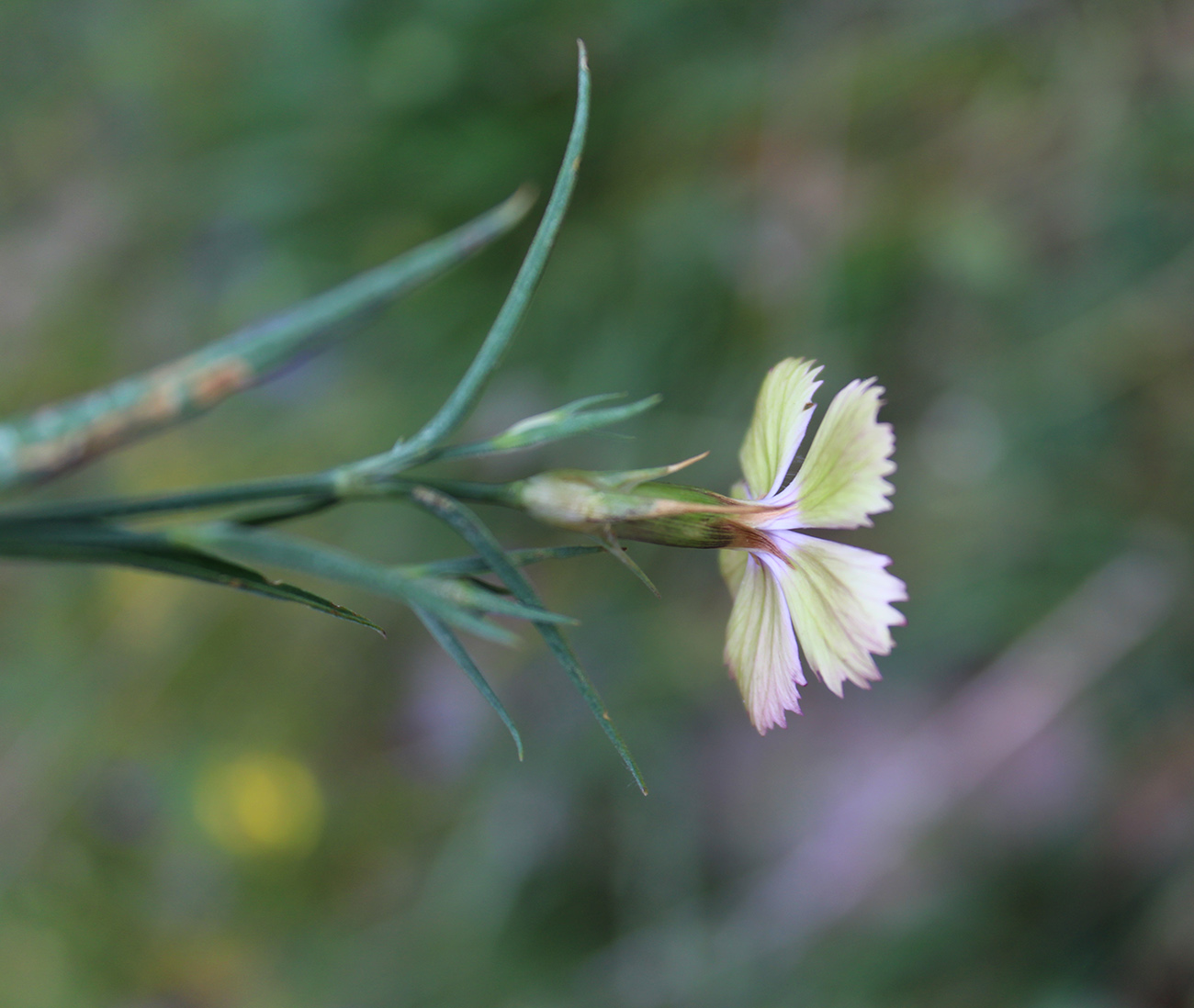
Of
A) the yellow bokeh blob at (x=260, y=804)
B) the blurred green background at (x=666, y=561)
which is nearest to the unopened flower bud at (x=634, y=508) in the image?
the blurred green background at (x=666, y=561)

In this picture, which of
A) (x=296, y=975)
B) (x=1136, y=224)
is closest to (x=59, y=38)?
(x=296, y=975)

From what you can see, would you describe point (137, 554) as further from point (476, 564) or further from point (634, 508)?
point (634, 508)

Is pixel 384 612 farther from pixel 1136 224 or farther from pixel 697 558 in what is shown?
pixel 1136 224

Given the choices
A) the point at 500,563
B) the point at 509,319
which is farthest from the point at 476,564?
the point at 509,319

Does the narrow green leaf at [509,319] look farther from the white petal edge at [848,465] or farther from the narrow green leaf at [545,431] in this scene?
the white petal edge at [848,465]

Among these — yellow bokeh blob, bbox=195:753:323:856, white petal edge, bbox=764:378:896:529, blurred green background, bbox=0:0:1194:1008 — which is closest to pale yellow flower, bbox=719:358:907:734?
white petal edge, bbox=764:378:896:529

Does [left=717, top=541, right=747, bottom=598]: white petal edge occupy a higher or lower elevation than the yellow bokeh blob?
lower

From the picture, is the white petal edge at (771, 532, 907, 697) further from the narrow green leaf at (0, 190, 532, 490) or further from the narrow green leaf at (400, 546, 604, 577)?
the narrow green leaf at (0, 190, 532, 490)
